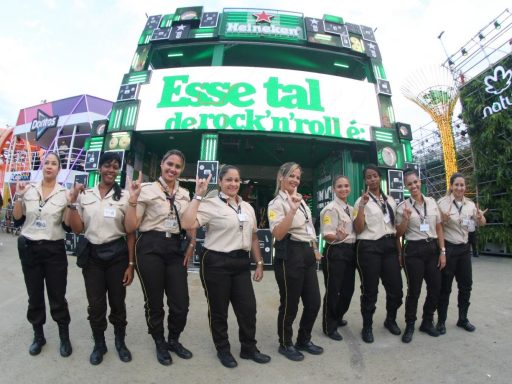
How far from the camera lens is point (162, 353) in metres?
2.78

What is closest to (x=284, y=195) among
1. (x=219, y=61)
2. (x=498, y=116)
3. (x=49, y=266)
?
(x=49, y=266)

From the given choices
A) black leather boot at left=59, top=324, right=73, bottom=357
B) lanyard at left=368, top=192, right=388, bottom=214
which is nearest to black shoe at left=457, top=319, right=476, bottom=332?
lanyard at left=368, top=192, right=388, bottom=214

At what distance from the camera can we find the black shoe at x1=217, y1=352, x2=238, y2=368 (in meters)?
2.72

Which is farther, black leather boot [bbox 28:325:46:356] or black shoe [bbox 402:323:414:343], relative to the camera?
black shoe [bbox 402:323:414:343]

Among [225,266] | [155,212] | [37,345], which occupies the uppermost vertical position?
[155,212]

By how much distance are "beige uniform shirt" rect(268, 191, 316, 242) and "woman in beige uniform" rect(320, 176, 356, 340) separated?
A: 0.43 m

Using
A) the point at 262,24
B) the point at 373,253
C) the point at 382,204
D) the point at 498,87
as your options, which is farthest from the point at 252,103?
the point at 498,87

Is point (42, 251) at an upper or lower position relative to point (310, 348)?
upper

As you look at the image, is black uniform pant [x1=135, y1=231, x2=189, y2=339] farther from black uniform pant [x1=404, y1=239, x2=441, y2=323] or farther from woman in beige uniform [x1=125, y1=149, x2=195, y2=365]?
black uniform pant [x1=404, y1=239, x2=441, y2=323]

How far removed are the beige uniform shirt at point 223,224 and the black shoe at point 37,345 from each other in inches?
71.5

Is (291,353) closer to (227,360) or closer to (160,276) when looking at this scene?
(227,360)

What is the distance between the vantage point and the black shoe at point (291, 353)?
2.88 m

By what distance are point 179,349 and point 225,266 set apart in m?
0.94

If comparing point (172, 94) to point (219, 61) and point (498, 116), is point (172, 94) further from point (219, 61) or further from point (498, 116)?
point (498, 116)
